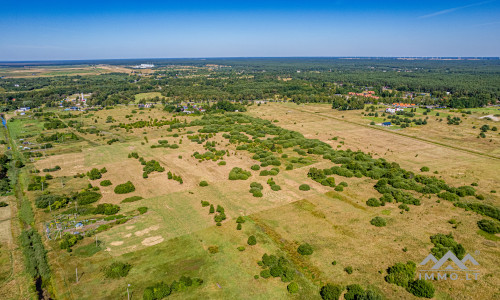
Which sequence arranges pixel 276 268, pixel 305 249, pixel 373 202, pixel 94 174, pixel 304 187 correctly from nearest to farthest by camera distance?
pixel 276 268
pixel 305 249
pixel 373 202
pixel 304 187
pixel 94 174

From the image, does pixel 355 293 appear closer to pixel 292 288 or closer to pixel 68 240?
pixel 292 288

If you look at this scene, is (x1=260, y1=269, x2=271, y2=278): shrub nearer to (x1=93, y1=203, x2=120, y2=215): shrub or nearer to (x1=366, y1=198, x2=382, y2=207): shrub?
(x1=366, y1=198, x2=382, y2=207): shrub

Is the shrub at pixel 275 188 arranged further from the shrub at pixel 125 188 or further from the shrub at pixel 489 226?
the shrub at pixel 489 226

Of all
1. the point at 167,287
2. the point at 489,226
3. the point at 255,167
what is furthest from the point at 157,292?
the point at 489,226

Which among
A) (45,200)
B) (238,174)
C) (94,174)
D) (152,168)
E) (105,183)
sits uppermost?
(45,200)

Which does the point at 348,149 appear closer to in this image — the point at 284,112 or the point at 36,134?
the point at 284,112

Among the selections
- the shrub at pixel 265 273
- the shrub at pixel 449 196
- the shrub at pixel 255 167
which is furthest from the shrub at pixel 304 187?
the shrub at pixel 265 273

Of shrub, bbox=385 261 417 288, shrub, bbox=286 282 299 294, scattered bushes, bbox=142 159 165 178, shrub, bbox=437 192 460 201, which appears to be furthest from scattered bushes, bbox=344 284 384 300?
scattered bushes, bbox=142 159 165 178

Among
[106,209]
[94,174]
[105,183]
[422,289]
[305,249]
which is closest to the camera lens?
[422,289]
